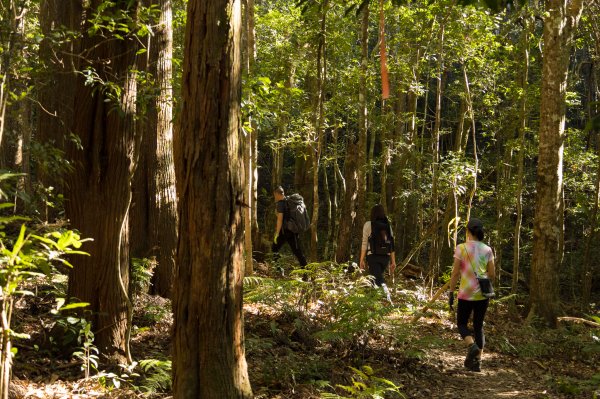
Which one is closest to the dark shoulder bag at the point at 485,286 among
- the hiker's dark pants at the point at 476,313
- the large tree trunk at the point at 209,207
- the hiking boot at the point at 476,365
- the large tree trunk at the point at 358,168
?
the hiker's dark pants at the point at 476,313

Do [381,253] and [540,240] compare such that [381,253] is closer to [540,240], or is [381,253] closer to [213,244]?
[540,240]

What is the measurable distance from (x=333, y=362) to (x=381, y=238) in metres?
3.95

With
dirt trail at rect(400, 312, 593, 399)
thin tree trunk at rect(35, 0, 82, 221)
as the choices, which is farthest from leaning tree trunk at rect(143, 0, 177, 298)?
dirt trail at rect(400, 312, 593, 399)

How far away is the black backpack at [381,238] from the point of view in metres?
10.9

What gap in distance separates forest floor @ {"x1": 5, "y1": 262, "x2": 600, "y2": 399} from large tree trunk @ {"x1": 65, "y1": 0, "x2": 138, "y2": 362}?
0.56 m

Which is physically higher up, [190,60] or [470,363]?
[190,60]

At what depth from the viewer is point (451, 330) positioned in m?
10.4

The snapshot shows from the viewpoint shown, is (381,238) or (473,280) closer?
(473,280)

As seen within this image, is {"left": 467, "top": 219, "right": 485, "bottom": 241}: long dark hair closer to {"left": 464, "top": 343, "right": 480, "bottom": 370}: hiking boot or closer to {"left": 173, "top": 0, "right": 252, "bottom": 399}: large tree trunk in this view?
{"left": 464, "top": 343, "right": 480, "bottom": 370}: hiking boot

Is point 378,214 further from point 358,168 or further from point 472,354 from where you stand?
point 358,168

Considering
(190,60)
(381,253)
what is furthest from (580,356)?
(190,60)

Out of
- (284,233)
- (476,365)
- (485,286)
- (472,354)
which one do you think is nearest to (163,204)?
(284,233)

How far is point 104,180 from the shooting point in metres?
6.23

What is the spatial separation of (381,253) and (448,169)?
5111mm
